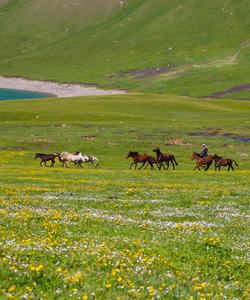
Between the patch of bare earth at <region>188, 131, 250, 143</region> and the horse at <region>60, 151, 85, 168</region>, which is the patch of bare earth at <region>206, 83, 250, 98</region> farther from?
the horse at <region>60, 151, 85, 168</region>

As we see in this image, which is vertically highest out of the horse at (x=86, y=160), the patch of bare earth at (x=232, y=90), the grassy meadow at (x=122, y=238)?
the patch of bare earth at (x=232, y=90)

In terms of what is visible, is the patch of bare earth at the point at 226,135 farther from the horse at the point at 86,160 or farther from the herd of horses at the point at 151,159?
the horse at the point at 86,160

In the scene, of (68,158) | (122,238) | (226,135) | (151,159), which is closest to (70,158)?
(68,158)

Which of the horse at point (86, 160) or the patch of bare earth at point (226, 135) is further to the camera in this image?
the patch of bare earth at point (226, 135)

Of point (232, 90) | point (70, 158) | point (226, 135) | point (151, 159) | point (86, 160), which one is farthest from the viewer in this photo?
point (232, 90)

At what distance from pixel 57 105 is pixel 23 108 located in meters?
8.87

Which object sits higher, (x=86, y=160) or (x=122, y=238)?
(x=86, y=160)

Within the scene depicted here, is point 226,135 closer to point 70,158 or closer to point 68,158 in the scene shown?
point 70,158

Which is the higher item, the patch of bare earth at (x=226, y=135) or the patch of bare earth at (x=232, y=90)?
the patch of bare earth at (x=232, y=90)

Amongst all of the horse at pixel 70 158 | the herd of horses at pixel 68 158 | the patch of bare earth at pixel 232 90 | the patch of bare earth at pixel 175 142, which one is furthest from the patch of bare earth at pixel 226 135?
the patch of bare earth at pixel 232 90

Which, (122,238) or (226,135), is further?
(226,135)

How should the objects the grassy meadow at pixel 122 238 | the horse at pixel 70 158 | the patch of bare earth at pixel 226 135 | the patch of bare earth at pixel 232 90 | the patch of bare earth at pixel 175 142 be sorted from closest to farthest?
1. the grassy meadow at pixel 122 238
2. the horse at pixel 70 158
3. the patch of bare earth at pixel 175 142
4. the patch of bare earth at pixel 226 135
5. the patch of bare earth at pixel 232 90

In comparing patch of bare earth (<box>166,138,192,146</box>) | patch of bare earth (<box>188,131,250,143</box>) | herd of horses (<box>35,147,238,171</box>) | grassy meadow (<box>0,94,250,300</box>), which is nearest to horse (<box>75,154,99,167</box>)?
herd of horses (<box>35,147,238,171</box>)

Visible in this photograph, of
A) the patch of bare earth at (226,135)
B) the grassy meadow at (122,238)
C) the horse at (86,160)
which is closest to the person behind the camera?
the grassy meadow at (122,238)
